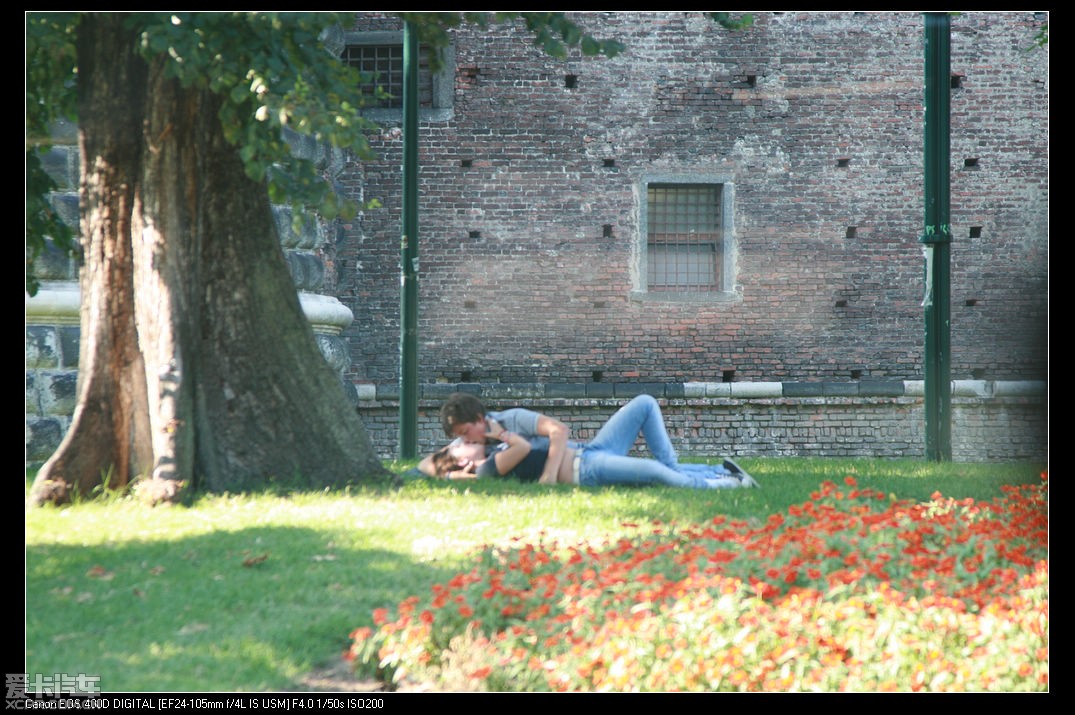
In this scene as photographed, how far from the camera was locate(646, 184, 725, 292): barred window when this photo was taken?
9.73 metres

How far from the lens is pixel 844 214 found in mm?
10266

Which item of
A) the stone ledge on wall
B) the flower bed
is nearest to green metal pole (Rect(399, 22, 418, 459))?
the stone ledge on wall

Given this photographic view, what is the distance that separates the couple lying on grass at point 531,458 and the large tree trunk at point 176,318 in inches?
19.5

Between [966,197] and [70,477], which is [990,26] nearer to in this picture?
[966,197]

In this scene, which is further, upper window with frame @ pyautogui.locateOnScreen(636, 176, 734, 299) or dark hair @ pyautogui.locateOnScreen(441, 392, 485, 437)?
upper window with frame @ pyautogui.locateOnScreen(636, 176, 734, 299)

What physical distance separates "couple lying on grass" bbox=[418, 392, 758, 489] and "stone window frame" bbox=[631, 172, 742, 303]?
13.5ft

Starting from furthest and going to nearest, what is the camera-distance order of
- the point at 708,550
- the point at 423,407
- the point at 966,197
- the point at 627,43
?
the point at 627,43 < the point at 423,407 < the point at 966,197 < the point at 708,550

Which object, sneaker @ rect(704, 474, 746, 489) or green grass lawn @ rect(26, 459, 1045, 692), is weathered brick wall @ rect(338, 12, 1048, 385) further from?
green grass lawn @ rect(26, 459, 1045, 692)

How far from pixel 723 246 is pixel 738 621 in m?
7.55

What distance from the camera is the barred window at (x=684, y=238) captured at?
9727mm

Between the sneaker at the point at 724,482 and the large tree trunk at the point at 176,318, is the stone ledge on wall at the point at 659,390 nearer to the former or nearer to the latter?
the large tree trunk at the point at 176,318

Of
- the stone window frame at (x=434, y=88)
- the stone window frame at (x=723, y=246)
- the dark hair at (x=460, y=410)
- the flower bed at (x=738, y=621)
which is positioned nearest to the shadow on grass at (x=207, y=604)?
the flower bed at (x=738, y=621)
